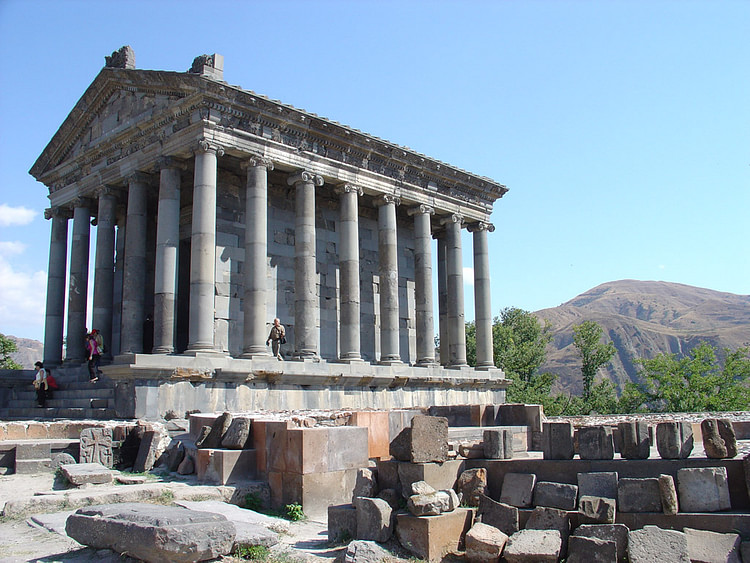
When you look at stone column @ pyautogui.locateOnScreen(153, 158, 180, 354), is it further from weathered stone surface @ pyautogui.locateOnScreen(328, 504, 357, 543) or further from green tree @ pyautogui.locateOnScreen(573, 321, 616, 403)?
green tree @ pyautogui.locateOnScreen(573, 321, 616, 403)

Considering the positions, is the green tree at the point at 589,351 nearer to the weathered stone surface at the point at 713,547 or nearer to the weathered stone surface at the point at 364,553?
the weathered stone surface at the point at 713,547

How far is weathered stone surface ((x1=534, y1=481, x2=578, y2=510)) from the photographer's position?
877 cm

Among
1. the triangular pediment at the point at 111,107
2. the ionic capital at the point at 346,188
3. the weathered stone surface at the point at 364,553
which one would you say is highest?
the triangular pediment at the point at 111,107

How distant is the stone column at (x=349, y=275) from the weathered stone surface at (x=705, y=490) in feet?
54.6

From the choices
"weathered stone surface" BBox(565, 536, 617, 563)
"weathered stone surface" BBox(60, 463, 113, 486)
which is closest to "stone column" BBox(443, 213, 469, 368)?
"weathered stone surface" BBox(60, 463, 113, 486)

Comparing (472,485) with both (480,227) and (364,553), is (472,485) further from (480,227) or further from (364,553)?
(480,227)

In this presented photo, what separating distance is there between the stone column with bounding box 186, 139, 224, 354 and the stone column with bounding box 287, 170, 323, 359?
129 inches

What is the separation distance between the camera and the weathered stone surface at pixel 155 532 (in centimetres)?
711

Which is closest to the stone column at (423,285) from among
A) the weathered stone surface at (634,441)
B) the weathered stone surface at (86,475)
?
the weathered stone surface at (86,475)

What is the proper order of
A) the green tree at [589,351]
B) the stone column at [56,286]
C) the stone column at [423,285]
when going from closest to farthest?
the stone column at [56,286] → the stone column at [423,285] → the green tree at [589,351]

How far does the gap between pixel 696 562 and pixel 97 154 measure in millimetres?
23420

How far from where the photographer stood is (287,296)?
26078mm

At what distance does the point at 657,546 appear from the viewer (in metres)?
7.62

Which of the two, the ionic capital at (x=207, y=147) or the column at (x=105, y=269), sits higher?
the ionic capital at (x=207, y=147)
